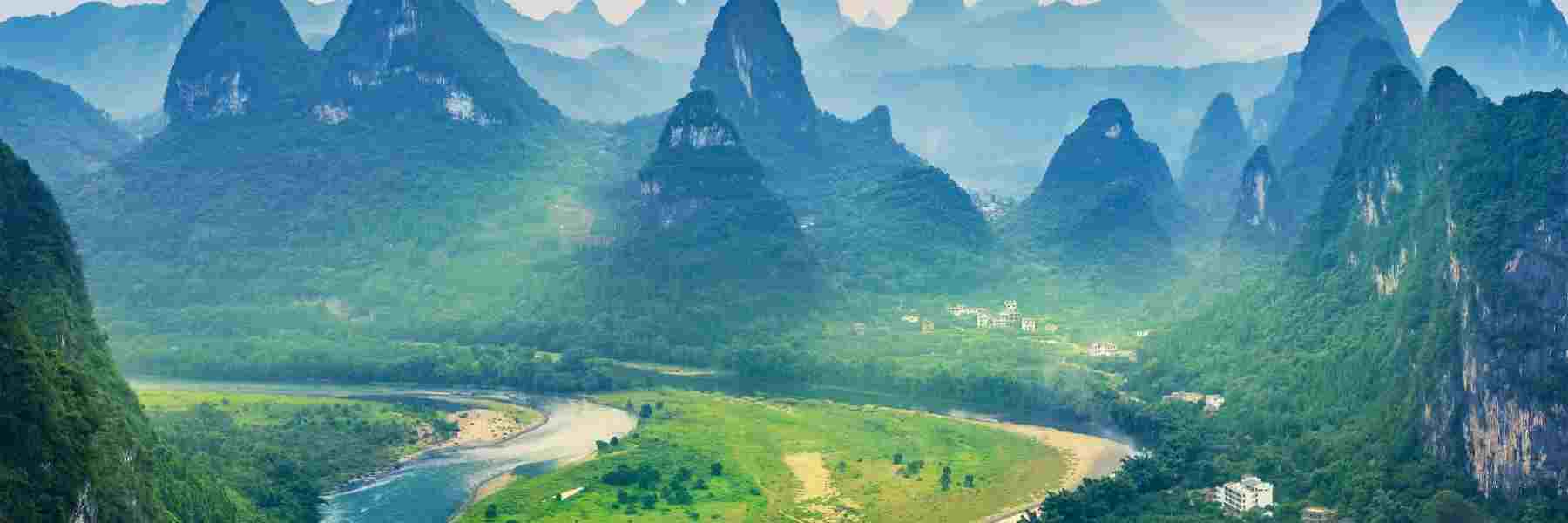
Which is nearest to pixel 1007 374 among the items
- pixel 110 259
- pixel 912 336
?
pixel 912 336

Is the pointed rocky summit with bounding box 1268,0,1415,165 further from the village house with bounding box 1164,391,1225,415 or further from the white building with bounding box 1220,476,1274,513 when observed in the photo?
the white building with bounding box 1220,476,1274,513

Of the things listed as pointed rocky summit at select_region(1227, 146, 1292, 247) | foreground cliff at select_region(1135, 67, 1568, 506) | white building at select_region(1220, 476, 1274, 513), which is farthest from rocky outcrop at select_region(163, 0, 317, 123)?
white building at select_region(1220, 476, 1274, 513)

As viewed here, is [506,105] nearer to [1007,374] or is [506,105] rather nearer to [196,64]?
[196,64]

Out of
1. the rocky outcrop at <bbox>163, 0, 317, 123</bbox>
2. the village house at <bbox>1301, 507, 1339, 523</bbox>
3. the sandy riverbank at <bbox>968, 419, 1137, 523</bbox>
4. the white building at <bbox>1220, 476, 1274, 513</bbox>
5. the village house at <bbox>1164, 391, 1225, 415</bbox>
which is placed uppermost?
the rocky outcrop at <bbox>163, 0, 317, 123</bbox>

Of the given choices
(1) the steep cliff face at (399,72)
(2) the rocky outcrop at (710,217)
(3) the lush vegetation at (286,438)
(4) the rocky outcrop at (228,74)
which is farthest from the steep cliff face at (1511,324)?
(4) the rocky outcrop at (228,74)

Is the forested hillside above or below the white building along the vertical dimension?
above

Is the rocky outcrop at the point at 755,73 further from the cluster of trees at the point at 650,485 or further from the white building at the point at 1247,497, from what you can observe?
the white building at the point at 1247,497

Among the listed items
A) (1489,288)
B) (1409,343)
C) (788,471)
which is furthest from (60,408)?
(1409,343)
